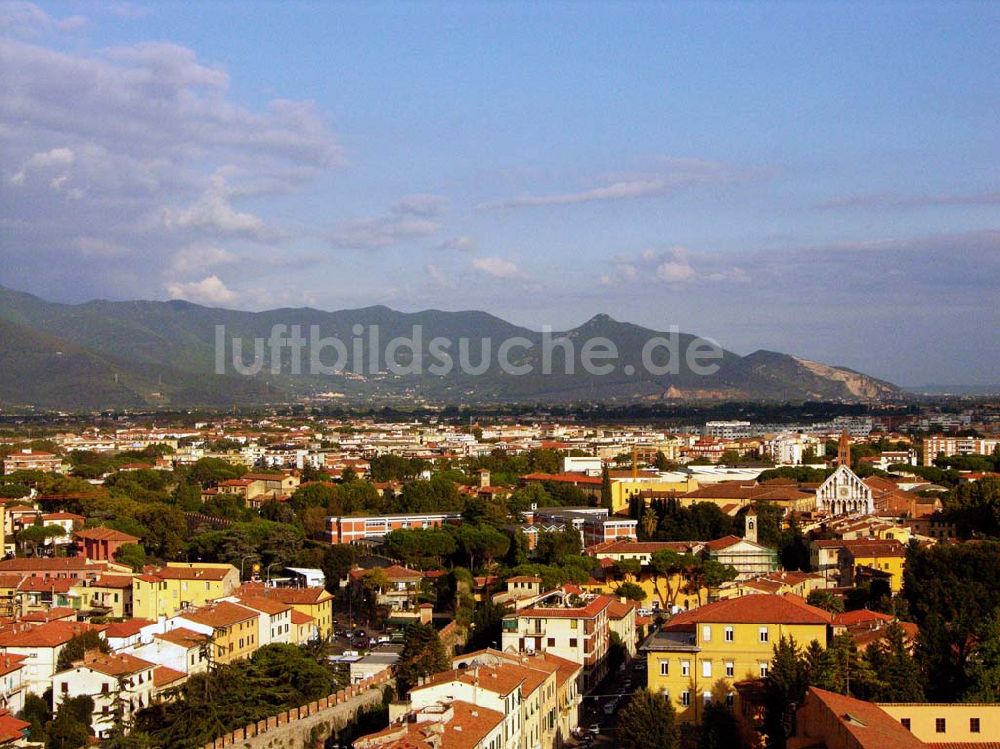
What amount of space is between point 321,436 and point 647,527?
65.0 metres

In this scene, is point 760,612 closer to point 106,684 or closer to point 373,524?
point 106,684

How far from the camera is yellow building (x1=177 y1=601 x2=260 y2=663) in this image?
24364 mm

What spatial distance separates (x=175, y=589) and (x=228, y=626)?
570cm

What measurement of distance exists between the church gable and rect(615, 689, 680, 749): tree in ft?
82.7

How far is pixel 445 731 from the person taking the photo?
16.9 meters

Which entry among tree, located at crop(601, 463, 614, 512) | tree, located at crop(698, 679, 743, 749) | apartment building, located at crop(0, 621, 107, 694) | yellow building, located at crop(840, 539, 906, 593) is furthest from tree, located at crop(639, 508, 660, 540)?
tree, located at crop(698, 679, 743, 749)

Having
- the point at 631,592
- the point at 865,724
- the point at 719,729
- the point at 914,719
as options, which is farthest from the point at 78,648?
the point at 865,724

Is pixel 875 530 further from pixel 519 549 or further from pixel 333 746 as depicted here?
pixel 333 746

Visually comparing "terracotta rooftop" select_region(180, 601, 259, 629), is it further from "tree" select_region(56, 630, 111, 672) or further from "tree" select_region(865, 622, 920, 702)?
"tree" select_region(865, 622, 920, 702)

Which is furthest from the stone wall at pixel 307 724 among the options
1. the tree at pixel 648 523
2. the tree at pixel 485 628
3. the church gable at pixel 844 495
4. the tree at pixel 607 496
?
the tree at pixel 607 496

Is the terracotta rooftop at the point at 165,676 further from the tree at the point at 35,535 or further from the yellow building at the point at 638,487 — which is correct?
the yellow building at the point at 638,487

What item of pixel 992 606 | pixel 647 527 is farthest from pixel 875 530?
pixel 992 606

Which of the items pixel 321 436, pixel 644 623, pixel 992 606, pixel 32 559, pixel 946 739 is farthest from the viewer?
pixel 321 436

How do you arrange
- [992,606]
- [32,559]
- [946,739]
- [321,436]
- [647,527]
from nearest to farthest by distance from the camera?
[946,739] < [992,606] < [32,559] < [647,527] < [321,436]
